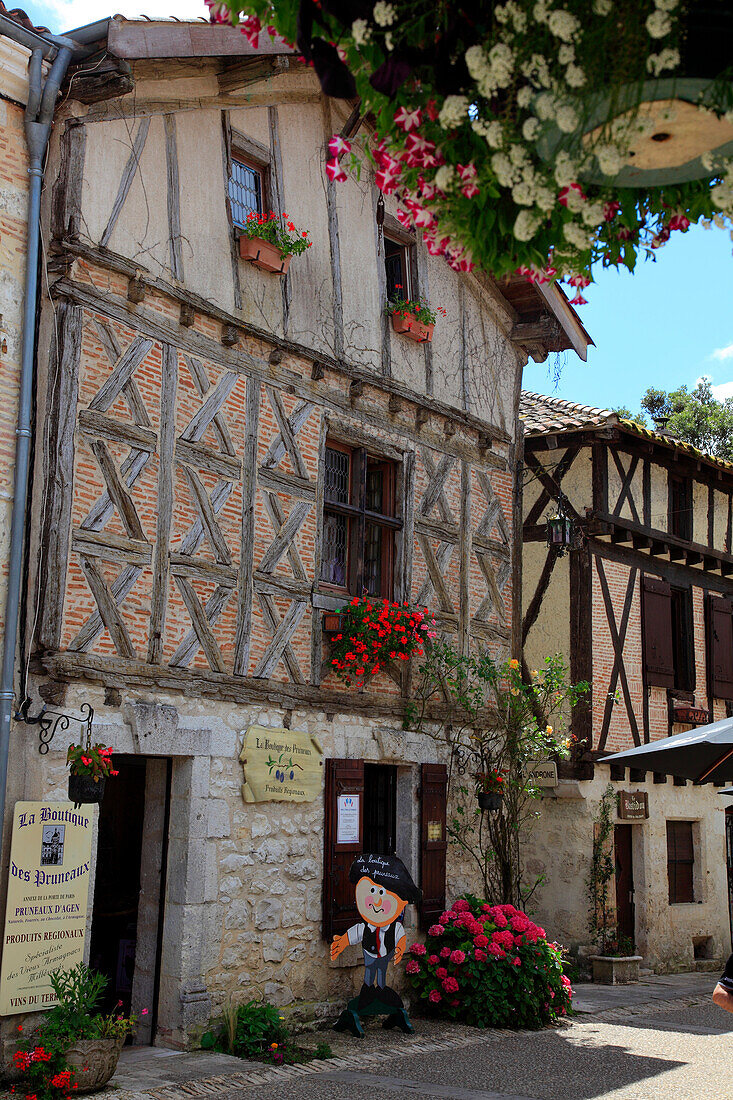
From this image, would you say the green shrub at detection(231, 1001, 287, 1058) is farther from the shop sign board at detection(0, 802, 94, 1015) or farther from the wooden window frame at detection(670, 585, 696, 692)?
the wooden window frame at detection(670, 585, 696, 692)

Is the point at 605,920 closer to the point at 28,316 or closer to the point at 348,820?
the point at 348,820

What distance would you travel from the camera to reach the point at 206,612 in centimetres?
832

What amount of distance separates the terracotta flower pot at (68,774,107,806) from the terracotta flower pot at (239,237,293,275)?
4.41 meters

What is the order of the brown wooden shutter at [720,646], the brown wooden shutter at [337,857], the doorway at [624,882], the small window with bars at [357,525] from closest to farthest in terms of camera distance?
1. the brown wooden shutter at [337,857]
2. the small window with bars at [357,525]
3. the doorway at [624,882]
4. the brown wooden shutter at [720,646]

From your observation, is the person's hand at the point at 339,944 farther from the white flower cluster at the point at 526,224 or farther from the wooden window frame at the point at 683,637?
the wooden window frame at the point at 683,637

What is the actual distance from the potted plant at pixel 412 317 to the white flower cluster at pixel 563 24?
318 inches

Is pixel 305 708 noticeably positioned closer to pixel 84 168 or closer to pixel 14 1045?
pixel 14 1045

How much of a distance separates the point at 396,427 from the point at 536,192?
7.93 m

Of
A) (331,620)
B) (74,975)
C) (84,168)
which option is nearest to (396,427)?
(331,620)

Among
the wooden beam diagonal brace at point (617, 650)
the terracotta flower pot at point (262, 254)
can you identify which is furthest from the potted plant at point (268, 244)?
the wooden beam diagonal brace at point (617, 650)

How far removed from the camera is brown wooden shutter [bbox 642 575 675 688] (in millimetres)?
14438

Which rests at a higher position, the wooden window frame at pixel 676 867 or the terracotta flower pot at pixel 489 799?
the terracotta flower pot at pixel 489 799

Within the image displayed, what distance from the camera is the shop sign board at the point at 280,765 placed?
333 inches

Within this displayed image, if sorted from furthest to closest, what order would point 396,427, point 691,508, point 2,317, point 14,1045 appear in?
point 691,508 < point 396,427 < point 2,317 < point 14,1045
